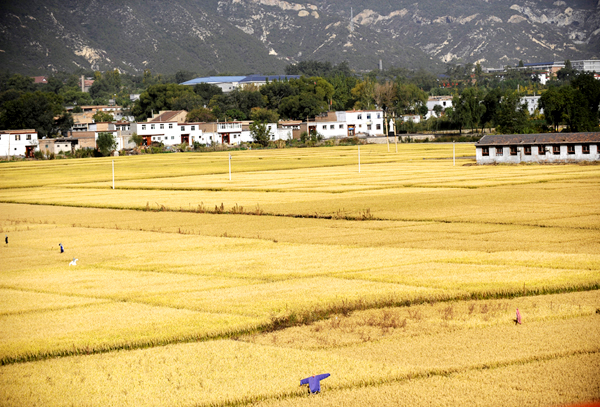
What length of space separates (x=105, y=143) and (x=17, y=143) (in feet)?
57.1

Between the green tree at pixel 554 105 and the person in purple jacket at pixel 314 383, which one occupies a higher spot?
the green tree at pixel 554 105

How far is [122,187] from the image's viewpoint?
6631cm

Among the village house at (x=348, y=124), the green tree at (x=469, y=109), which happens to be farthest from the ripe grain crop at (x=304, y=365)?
the village house at (x=348, y=124)

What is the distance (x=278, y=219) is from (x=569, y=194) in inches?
818

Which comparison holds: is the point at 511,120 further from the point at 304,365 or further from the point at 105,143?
the point at 304,365

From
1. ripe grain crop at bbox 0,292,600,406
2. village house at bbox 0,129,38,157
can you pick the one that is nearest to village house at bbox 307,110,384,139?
village house at bbox 0,129,38,157

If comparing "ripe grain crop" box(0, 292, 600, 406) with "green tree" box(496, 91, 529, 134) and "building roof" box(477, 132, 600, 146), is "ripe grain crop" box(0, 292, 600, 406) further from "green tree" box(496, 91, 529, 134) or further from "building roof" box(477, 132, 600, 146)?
"green tree" box(496, 91, 529, 134)

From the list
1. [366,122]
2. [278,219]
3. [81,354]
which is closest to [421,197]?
[278,219]

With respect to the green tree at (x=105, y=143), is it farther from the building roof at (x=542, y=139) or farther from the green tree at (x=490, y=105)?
the green tree at (x=490, y=105)

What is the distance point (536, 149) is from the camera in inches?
3280

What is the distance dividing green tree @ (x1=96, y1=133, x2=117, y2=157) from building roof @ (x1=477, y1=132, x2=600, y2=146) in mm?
75749

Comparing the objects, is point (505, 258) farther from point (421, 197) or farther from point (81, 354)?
point (421, 197)

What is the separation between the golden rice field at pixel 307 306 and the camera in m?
13.4

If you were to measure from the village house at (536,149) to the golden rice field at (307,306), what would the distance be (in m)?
42.1
